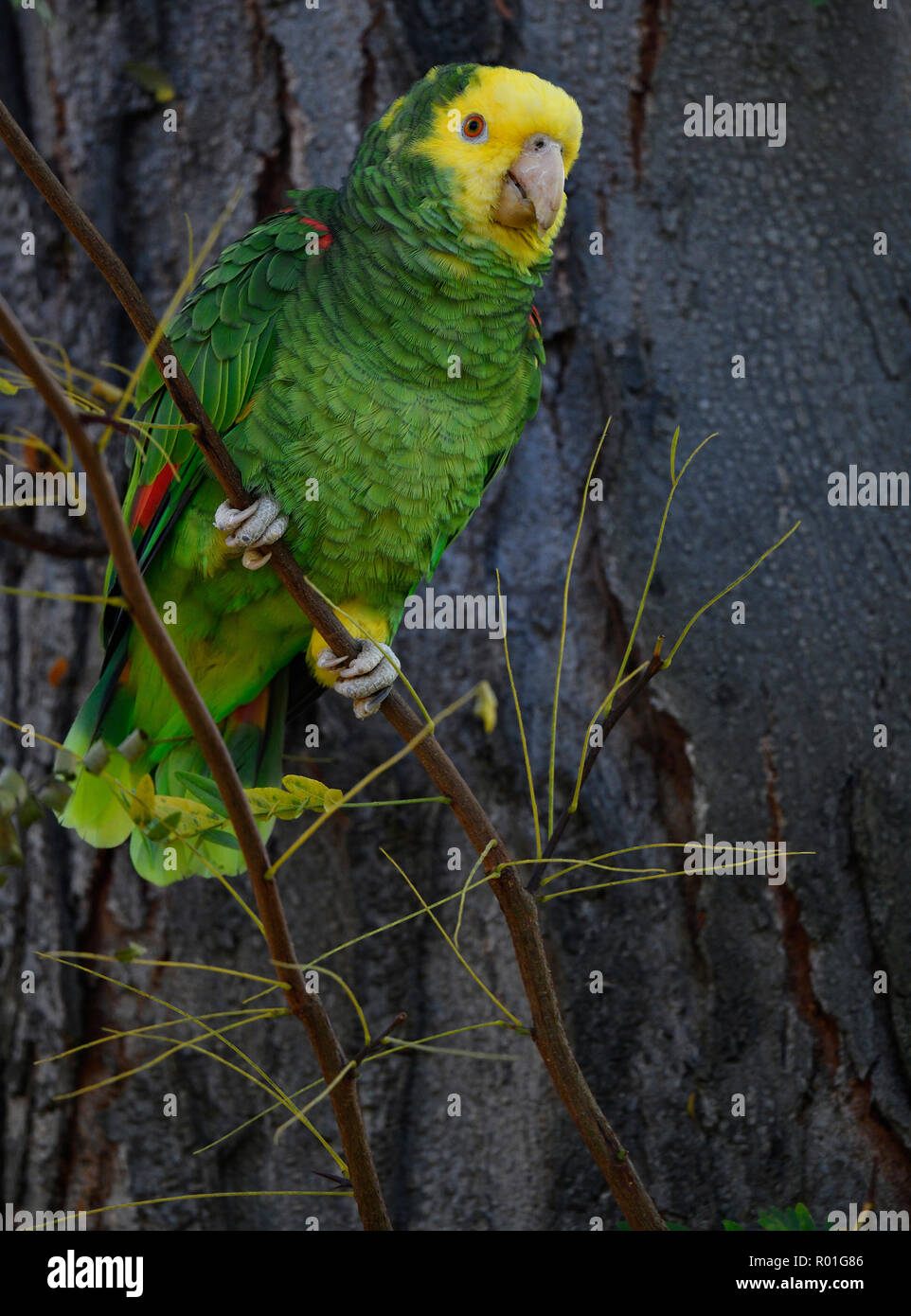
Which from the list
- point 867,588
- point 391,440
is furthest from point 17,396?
point 867,588

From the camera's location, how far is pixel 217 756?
0.50 metres

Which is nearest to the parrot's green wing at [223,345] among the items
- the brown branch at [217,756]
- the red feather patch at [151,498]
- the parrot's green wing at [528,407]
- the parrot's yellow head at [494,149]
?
the red feather patch at [151,498]

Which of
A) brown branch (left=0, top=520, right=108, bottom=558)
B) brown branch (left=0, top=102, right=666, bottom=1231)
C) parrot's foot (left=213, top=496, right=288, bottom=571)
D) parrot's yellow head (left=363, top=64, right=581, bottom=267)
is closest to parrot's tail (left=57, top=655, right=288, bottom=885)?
brown branch (left=0, top=520, right=108, bottom=558)

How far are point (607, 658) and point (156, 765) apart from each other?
52 cm

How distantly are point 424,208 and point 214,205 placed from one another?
354 millimetres

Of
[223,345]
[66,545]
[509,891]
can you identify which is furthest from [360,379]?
[509,891]

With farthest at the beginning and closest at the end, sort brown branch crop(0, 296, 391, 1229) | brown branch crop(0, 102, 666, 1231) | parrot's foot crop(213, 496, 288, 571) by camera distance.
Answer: parrot's foot crop(213, 496, 288, 571) → brown branch crop(0, 102, 666, 1231) → brown branch crop(0, 296, 391, 1229)

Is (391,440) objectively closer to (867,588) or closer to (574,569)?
(574,569)

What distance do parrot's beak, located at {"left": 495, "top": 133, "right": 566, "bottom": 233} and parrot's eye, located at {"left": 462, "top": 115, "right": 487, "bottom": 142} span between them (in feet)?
0.14

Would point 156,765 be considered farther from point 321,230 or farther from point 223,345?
point 321,230

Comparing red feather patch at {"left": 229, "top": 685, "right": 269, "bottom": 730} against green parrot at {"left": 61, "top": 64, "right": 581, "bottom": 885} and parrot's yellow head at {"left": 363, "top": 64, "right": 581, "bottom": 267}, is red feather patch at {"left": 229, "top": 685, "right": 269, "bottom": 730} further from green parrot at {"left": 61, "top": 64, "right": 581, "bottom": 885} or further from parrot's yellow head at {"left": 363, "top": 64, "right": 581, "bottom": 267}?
parrot's yellow head at {"left": 363, "top": 64, "right": 581, "bottom": 267}

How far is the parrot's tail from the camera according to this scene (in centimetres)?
104

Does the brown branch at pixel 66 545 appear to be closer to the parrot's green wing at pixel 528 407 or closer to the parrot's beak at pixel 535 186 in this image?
the parrot's green wing at pixel 528 407

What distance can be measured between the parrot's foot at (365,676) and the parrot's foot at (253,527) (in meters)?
0.11
